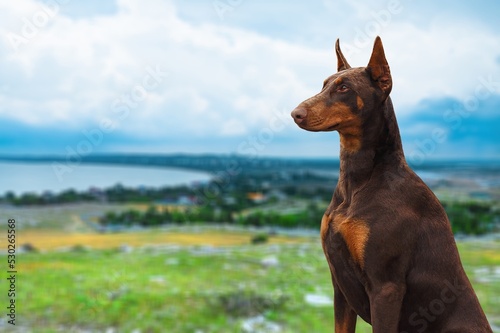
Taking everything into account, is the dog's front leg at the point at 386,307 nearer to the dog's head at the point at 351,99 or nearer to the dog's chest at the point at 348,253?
the dog's chest at the point at 348,253

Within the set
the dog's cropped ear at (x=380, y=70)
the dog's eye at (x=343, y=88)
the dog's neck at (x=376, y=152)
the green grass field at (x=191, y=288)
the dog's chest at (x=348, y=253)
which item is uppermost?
the dog's cropped ear at (x=380, y=70)

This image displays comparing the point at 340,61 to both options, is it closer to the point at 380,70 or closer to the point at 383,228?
the point at 380,70

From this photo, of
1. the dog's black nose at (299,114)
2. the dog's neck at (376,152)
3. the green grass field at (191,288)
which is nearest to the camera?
the dog's black nose at (299,114)

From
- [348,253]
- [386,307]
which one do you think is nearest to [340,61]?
[348,253]

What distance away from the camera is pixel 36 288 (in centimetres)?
575

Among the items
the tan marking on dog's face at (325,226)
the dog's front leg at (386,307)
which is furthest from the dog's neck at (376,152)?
the dog's front leg at (386,307)

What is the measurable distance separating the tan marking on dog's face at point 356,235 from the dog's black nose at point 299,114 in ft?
1.24

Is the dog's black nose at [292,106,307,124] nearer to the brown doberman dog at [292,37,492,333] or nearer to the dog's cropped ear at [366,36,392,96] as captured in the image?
the brown doberman dog at [292,37,492,333]

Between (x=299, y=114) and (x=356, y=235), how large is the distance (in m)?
0.44

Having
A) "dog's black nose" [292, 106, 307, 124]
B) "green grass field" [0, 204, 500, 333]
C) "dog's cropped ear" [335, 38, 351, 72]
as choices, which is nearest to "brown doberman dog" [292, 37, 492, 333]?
"dog's black nose" [292, 106, 307, 124]

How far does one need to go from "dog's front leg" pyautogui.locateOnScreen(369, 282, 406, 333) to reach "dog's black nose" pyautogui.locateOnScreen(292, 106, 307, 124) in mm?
599

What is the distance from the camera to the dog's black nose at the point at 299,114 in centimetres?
193

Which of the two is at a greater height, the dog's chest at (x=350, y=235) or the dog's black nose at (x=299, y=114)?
the dog's black nose at (x=299, y=114)

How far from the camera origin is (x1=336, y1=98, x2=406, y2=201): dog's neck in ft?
6.75
